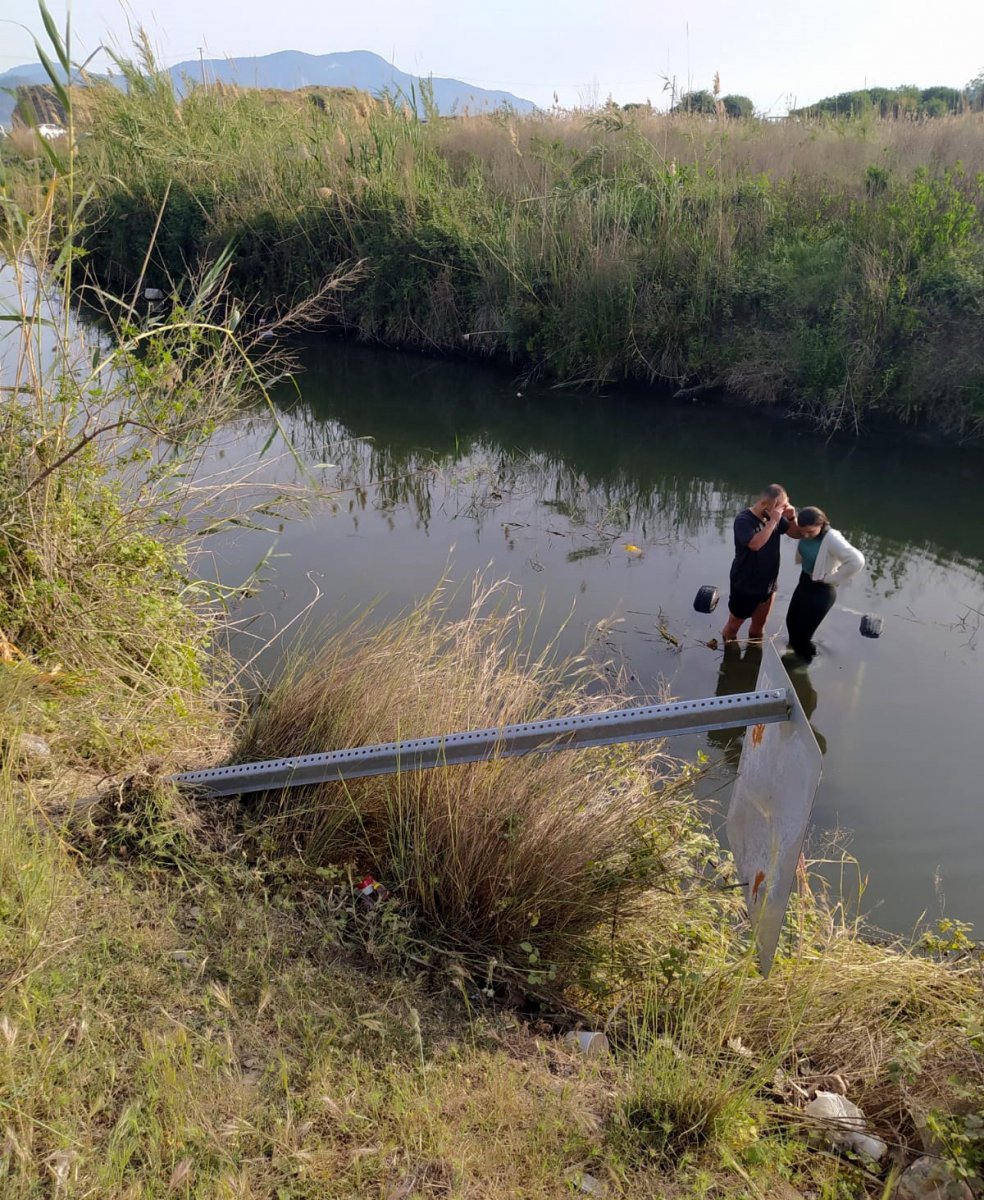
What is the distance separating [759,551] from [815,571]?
0.39m

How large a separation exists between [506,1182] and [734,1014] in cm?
83

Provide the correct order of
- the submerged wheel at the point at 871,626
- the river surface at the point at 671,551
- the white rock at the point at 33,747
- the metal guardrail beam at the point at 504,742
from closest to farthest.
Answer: the metal guardrail beam at the point at 504,742
the white rock at the point at 33,747
the river surface at the point at 671,551
the submerged wheel at the point at 871,626

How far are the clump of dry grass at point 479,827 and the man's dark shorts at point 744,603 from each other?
282 centimetres

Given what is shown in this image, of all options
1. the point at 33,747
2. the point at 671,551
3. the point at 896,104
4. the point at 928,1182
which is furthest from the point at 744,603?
the point at 896,104

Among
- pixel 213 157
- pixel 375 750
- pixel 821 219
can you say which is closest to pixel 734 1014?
pixel 375 750

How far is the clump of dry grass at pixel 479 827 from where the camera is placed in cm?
309

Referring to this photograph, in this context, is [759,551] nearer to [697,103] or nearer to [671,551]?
[671,551]

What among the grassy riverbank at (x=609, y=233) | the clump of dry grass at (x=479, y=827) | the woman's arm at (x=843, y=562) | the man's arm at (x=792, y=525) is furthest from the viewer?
the grassy riverbank at (x=609, y=233)

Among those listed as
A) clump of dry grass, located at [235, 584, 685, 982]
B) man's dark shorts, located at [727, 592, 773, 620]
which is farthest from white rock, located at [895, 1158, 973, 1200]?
man's dark shorts, located at [727, 592, 773, 620]

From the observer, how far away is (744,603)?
6172mm

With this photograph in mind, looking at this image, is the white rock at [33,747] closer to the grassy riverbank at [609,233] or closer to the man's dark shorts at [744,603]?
the man's dark shorts at [744,603]

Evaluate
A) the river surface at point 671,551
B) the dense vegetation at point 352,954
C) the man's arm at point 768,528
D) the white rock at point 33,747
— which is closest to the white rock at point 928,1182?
the dense vegetation at point 352,954

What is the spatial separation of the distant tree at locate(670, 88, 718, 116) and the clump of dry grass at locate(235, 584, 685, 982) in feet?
45.9

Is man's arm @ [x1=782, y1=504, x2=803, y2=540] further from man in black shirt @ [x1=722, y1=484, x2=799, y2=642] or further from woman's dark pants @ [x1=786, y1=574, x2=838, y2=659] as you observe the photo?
woman's dark pants @ [x1=786, y1=574, x2=838, y2=659]
